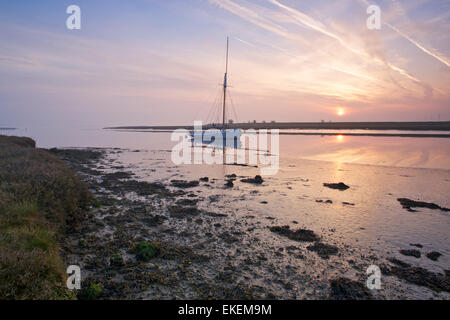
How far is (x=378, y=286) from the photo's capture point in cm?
677

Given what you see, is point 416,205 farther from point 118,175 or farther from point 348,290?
point 118,175

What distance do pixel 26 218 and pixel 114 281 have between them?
10.8 ft

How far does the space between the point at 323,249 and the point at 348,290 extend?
237cm

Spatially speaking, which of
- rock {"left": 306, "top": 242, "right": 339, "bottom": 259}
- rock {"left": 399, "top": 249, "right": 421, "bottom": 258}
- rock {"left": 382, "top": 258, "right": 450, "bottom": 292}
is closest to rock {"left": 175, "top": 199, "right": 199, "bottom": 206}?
rock {"left": 306, "top": 242, "right": 339, "bottom": 259}

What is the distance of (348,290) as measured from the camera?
646 centimetres

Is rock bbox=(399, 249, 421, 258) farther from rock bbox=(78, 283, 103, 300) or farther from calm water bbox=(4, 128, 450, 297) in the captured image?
rock bbox=(78, 283, 103, 300)

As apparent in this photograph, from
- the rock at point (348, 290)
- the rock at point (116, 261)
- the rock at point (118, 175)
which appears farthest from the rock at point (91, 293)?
the rock at point (118, 175)

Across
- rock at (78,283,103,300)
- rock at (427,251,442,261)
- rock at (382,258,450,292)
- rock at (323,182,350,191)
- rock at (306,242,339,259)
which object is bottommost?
rock at (382,258,450,292)

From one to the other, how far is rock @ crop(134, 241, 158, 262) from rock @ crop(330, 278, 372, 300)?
522cm

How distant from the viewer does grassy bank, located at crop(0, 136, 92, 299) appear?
4.67 m

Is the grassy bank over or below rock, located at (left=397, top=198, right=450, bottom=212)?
over

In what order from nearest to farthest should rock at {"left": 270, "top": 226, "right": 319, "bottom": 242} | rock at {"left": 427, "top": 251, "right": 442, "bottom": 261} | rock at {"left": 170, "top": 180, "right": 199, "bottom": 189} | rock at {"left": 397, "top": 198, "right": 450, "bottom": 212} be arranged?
rock at {"left": 427, "top": 251, "right": 442, "bottom": 261}
rock at {"left": 270, "top": 226, "right": 319, "bottom": 242}
rock at {"left": 397, "top": 198, "right": 450, "bottom": 212}
rock at {"left": 170, "top": 180, "right": 199, "bottom": 189}

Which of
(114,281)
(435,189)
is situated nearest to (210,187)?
(114,281)
